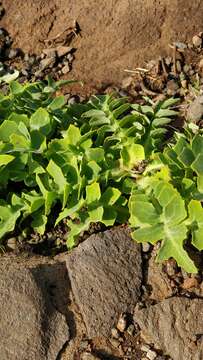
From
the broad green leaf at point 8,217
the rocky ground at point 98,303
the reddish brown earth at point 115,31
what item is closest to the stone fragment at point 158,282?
the rocky ground at point 98,303

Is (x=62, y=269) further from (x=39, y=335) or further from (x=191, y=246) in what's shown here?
(x=191, y=246)

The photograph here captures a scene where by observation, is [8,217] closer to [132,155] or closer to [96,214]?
[96,214]

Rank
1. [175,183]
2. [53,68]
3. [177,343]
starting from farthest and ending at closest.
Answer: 1. [53,68]
2. [175,183]
3. [177,343]

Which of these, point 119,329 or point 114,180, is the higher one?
point 114,180

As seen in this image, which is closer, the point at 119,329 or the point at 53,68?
the point at 119,329

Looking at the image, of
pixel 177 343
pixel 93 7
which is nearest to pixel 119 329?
pixel 177 343

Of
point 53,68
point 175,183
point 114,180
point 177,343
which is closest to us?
point 177,343

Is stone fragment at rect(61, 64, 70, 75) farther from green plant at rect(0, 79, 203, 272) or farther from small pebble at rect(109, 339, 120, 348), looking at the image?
small pebble at rect(109, 339, 120, 348)
